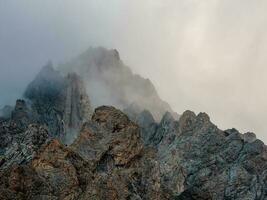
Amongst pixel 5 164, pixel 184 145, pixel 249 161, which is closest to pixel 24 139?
pixel 5 164

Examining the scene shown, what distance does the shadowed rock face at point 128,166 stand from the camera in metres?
80.2

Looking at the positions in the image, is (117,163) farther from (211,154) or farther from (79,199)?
(211,154)

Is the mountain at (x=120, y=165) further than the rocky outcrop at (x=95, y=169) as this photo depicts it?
Yes

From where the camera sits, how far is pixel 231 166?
486ft

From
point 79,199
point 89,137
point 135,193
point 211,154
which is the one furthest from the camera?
point 211,154

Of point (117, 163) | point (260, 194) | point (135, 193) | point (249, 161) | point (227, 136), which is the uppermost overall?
point (227, 136)

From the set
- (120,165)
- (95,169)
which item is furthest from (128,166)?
(95,169)

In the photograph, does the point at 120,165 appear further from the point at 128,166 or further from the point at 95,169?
the point at 95,169

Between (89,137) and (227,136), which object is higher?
(227,136)

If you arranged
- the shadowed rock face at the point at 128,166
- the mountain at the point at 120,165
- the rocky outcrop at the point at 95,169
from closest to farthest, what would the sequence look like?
the rocky outcrop at the point at 95,169
the shadowed rock face at the point at 128,166
the mountain at the point at 120,165

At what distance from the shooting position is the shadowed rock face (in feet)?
263

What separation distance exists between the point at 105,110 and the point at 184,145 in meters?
64.0

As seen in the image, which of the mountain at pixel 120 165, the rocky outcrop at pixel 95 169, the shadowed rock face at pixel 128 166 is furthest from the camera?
the mountain at pixel 120 165

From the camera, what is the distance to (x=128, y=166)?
9925cm
